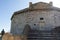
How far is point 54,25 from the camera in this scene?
59.6ft

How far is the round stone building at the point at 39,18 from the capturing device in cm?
1825

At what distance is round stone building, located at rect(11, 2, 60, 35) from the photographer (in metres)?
18.3

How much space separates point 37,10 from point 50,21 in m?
2.23

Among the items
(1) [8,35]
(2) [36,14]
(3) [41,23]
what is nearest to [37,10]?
(2) [36,14]

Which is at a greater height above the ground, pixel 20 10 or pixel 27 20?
pixel 20 10

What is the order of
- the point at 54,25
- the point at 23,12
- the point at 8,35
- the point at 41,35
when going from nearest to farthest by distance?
the point at 8,35, the point at 41,35, the point at 54,25, the point at 23,12

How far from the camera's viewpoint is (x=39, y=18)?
1858cm

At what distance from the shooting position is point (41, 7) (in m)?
19.0

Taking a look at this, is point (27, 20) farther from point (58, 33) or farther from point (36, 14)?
point (58, 33)

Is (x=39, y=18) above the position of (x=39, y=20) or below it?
above

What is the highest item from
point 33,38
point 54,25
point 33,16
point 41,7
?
point 41,7

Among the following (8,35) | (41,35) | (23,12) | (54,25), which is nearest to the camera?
(8,35)

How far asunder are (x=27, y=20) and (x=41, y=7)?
2533 mm

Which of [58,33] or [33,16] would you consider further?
[33,16]
